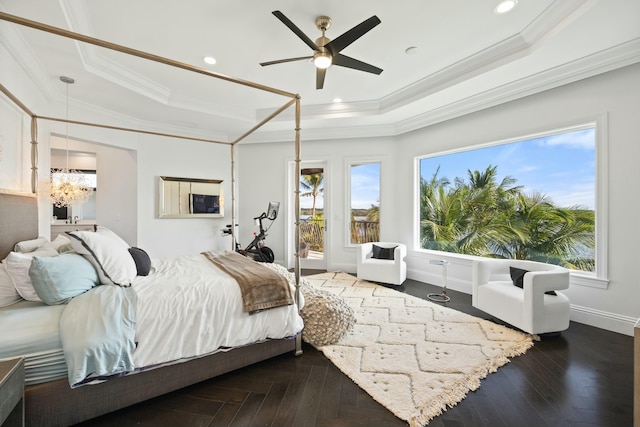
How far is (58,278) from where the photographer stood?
169cm

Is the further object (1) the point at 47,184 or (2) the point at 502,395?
(1) the point at 47,184

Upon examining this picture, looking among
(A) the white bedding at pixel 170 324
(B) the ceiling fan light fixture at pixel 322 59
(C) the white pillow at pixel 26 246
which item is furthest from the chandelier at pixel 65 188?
(B) the ceiling fan light fixture at pixel 322 59

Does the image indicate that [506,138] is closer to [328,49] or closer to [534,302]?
[534,302]

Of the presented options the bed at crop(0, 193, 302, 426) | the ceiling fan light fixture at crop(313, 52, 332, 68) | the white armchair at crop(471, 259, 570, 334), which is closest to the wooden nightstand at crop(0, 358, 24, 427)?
the bed at crop(0, 193, 302, 426)

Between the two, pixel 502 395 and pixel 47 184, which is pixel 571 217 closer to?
pixel 502 395

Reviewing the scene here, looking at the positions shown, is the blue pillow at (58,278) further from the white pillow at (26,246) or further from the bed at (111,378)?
the white pillow at (26,246)

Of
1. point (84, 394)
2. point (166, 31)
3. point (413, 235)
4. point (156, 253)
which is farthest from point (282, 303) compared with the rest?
point (156, 253)

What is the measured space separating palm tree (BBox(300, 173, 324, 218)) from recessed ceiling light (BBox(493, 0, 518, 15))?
3.90 meters

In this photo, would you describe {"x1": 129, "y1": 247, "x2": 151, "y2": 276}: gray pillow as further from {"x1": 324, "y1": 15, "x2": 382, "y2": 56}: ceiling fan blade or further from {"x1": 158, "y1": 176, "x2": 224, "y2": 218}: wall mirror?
{"x1": 158, "y1": 176, "x2": 224, "y2": 218}: wall mirror

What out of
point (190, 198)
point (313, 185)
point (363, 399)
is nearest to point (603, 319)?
point (363, 399)

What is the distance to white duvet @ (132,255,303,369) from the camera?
171 centimetres

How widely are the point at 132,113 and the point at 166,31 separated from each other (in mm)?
2291

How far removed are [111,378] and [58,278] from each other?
71cm

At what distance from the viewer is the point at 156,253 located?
16.3 ft
